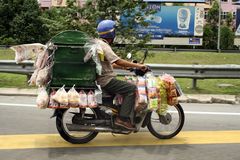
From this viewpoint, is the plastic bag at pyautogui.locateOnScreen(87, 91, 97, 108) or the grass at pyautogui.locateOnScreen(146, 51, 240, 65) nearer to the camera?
the plastic bag at pyautogui.locateOnScreen(87, 91, 97, 108)

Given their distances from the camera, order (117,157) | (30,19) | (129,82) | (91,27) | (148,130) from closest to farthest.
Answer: (117,157) < (129,82) < (148,130) < (91,27) < (30,19)

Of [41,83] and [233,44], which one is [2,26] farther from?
[41,83]

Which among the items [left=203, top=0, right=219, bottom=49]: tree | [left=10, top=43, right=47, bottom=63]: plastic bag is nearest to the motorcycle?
[left=10, top=43, right=47, bottom=63]: plastic bag

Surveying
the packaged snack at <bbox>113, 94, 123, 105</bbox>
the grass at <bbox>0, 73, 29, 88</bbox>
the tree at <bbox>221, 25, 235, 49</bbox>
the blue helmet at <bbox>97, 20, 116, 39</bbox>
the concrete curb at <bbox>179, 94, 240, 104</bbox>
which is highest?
the blue helmet at <bbox>97, 20, 116, 39</bbox>

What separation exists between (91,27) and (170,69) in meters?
2.72

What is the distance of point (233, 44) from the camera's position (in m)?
56.2

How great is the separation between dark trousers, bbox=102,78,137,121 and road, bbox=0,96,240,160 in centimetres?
51

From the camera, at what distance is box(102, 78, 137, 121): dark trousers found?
680 centimetres

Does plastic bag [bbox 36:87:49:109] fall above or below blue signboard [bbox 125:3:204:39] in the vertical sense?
above

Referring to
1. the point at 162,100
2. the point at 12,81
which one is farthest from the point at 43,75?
the point at 12,81

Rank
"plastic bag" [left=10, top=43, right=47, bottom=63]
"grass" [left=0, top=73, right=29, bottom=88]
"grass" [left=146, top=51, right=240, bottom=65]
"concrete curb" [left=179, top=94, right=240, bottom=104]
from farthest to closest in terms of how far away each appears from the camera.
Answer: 1. "grass" [left=146, top=51, right=240, bottom=65]
2. "grass" [left=0, top=73, right=29, bottom=88]
3. "concrete curb" [left=179, top=94, right=240, bottom=104]
4. "plastic bag" [left=10, top=43, right=47, bottom=63]

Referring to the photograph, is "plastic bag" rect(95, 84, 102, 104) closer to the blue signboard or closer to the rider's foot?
the rider's foot

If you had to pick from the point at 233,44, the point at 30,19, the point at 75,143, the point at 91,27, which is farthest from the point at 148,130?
the point at 233,44

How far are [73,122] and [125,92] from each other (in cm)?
87
